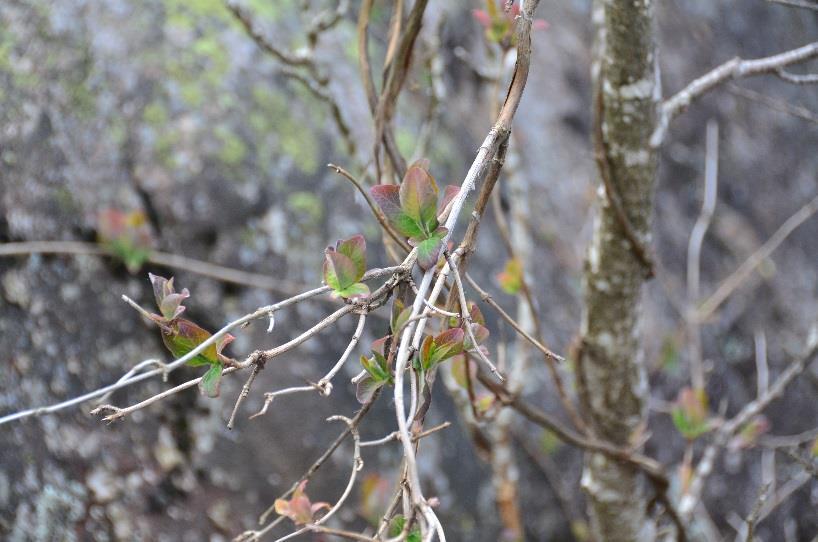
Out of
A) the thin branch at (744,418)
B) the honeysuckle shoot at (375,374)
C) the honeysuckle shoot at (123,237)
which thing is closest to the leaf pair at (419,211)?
the honeysuckle shoot at (375,374)

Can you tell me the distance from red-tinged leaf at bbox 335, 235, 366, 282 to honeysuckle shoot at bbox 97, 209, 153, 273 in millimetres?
854

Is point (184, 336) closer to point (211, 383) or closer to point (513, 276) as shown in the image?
point (211, 383)

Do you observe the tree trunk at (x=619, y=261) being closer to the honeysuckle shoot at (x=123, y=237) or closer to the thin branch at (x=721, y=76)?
the thin branch at (x=721, y=76)

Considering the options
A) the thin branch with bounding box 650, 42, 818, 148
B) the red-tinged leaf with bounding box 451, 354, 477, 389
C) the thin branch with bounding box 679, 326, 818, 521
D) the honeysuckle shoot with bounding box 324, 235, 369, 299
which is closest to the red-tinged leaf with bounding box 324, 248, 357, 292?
the honeysuckle shoot with bounding box 324, 235, 369, 299

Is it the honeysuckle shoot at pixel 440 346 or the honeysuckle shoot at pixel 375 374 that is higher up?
the honeysuckle shoot at pixel 440 346

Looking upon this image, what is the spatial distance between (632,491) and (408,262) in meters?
0.94

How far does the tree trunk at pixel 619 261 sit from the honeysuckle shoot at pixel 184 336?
Result: 698 mm

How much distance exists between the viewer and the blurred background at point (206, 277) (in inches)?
50.8

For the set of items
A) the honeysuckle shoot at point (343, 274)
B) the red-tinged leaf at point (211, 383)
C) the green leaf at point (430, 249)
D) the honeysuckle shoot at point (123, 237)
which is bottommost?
the honeysuckle shoot at point (123, 237)

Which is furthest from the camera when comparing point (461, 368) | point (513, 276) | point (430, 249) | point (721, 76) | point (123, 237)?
point (123, 237)

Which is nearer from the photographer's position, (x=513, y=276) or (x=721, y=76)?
(x=721, y=76)

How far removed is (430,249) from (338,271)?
0.31 feet

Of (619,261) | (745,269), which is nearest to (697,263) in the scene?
(745,269)

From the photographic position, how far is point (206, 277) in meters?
1.44
